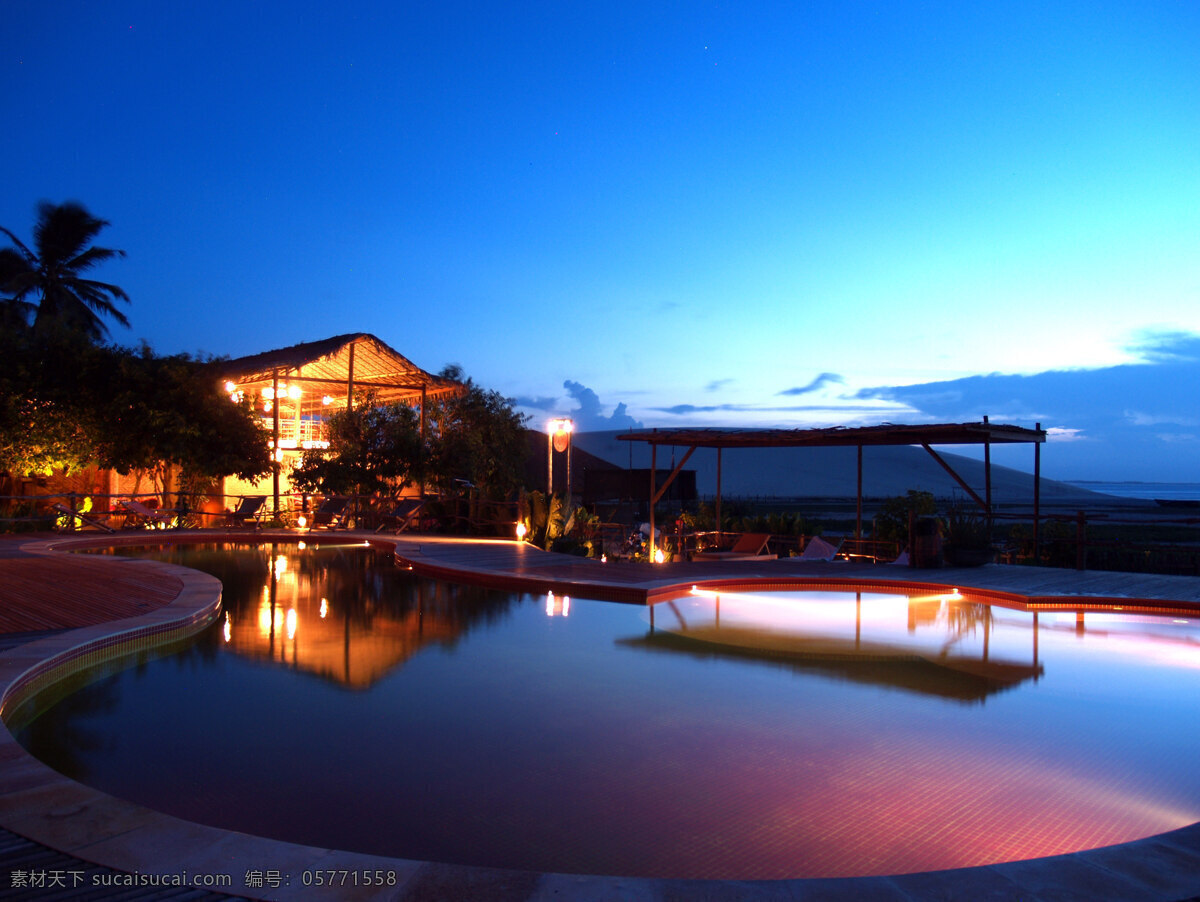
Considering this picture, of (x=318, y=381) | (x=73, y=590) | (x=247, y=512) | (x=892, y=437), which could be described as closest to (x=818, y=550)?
(x=892, y=437)

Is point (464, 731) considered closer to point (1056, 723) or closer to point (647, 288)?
point (1056, 723)

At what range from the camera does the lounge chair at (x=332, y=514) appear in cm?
1652

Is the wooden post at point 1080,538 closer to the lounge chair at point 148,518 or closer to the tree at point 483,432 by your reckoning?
the tree at point 483,432

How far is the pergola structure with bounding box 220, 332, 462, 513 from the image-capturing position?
17688mm

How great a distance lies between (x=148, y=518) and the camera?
48.5ft

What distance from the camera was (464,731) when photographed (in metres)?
4.27

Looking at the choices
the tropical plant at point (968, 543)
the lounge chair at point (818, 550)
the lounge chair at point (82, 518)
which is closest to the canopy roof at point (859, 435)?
the tropical plant at point (968, 543)

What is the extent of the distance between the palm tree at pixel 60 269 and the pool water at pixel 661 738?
786 inches

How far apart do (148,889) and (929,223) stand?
52.2ft

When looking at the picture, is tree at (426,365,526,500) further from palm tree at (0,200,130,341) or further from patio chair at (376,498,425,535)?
palm tree at (0,200,130,341)

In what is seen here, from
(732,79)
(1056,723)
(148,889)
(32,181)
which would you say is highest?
(32,181)

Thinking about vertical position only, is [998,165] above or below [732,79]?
below

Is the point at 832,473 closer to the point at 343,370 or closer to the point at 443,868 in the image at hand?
the point at 343,370

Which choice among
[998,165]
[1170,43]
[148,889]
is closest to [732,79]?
[998,165]
